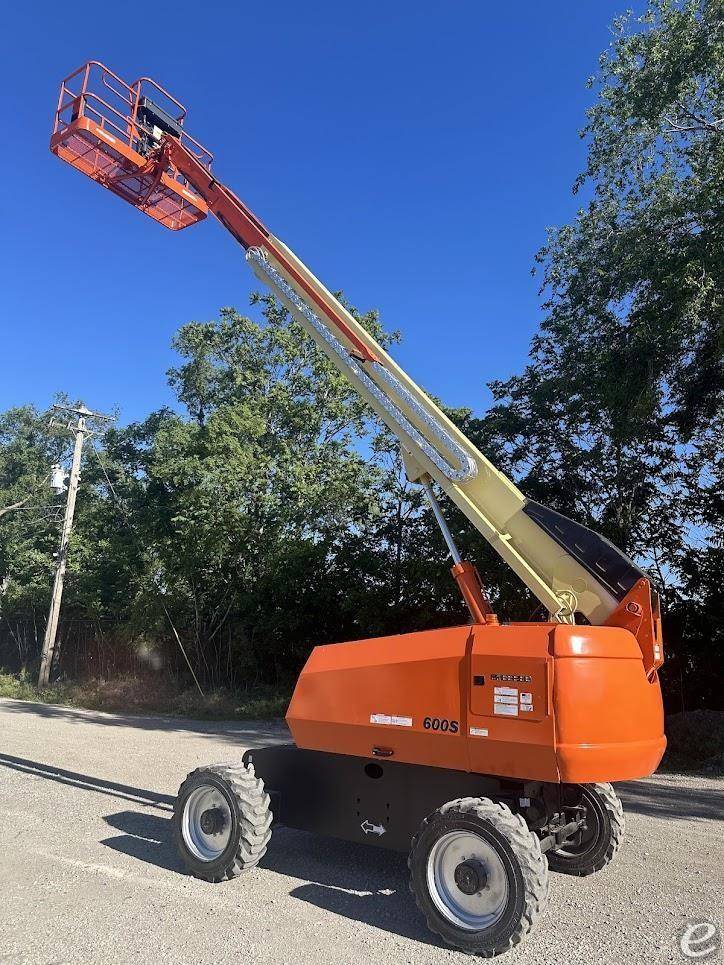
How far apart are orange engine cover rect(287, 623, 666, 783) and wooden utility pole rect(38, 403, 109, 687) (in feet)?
63.7

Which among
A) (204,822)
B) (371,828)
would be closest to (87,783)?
(204,822)

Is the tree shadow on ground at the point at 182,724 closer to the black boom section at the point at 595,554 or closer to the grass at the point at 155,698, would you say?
the grass at the point at 155,698

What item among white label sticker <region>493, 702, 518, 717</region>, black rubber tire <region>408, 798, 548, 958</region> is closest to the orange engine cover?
white label sticker <region>493, 702, 518, 717</region>

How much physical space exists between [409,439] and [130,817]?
176 inches

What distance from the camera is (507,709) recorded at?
4086 millimetres

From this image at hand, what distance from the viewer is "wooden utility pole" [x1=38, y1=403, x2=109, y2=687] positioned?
2169cm

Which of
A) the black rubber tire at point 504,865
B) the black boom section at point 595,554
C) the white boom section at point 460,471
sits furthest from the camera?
the white boom section at point 460,471

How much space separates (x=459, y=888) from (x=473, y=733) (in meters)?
0.86

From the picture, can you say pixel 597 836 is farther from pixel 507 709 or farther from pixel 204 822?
pixel 204 822

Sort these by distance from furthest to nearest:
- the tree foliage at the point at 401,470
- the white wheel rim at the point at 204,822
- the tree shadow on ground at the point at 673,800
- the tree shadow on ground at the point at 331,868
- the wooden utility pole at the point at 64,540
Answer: the wooden utility pole at the point at 64,540
the tree foliage at the point at 401,470
the tree shadow on ground at the point at 673,800
the white wheel rim at the point at 204,822
the tree shadow on ground at the point at 331,868

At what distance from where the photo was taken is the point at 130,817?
6645mm

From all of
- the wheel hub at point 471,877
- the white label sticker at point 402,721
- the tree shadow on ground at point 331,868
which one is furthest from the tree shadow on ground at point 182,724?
the wheel hub at point 471,877

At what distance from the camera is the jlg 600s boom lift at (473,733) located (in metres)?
3.96

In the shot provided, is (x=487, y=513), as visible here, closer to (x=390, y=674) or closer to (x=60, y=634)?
(x=390, y=674)
